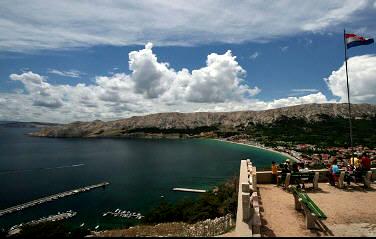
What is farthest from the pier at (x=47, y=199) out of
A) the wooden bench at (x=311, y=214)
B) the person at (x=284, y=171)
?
the wooden bench at (x=311, y=214)

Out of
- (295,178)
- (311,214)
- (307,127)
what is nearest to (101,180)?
(295,178)

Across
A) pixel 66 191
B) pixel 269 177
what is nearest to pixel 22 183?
pixel 66 191

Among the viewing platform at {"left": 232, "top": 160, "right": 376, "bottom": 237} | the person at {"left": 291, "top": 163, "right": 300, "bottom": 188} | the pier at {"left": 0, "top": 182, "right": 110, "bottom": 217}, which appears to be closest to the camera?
the viewing platform at {"left": 232, "top": 160, "right": 376, "bottom": 237}

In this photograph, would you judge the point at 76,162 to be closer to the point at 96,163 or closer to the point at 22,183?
the point at 96,163

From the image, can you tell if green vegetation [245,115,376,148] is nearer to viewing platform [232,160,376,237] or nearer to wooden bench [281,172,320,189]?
wooden bench [281,172,320,189]

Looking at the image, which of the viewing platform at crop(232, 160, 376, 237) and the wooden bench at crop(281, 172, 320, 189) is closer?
the viewing platform at crop(232, 160, 376, 237)

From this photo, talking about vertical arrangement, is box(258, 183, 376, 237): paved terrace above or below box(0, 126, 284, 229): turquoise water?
above

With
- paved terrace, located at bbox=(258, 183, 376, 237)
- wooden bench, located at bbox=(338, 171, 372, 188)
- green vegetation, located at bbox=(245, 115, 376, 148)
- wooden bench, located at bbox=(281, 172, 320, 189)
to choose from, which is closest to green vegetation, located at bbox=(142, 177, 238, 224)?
wooden bench, located at bbox=(281, 172, 320, 189)

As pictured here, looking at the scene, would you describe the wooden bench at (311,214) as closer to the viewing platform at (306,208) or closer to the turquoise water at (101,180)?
the viewing platform at (306,208)

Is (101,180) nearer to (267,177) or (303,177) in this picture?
(267,177)
